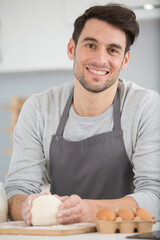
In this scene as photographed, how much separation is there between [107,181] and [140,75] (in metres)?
1.44

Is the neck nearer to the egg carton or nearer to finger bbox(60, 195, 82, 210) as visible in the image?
finger bbox(60, 195, 82, 210)

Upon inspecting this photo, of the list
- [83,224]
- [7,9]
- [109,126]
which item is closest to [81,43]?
[109,126]

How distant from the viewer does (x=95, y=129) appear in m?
1.32

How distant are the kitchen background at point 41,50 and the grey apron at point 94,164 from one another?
1.00 meters

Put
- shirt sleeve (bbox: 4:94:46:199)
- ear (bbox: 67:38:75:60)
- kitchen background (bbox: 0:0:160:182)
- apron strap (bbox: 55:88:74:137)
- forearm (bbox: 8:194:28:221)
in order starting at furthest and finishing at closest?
1. kitchen background (bbox: 0:0:160:182)
2. ear (bbox: 67:38:75:60)
3. apron strap (bbox: 55:88:74:137)
4. shirt sleeve (bbox: 4:94:46:199)
5. forearm (bbox: 8:194:28:221)

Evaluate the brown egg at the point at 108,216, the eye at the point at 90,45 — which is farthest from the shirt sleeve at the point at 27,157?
the brown egg at the point at 108,216

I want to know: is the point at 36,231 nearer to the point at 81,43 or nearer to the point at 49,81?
the point at 81,43

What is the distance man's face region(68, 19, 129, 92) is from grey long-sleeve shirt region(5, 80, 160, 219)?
0.10m

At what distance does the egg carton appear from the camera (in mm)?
813

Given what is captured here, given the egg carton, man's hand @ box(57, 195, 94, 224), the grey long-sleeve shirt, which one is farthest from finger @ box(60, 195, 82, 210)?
the grey long-sleeve shirt

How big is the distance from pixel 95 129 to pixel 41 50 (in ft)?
5.66

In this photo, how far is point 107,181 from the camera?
4.25ft

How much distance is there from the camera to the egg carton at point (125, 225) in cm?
81

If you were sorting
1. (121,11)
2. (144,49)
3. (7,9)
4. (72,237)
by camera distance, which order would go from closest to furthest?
(72,237), (121,11), (144,49), (7,9)
